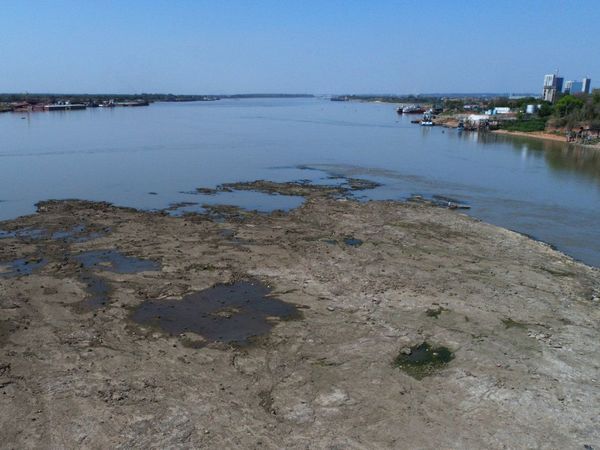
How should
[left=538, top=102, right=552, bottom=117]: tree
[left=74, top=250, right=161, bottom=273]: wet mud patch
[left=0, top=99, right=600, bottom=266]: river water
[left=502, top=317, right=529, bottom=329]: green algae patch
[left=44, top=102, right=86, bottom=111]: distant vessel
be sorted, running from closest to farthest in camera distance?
1. [left=502, top=317, right=529, bottom=329]: green algae patch
2. [left=74, top=250, right=161, bottom=273]: wet mud patch
3. [left=0, top=99, right=600, bottom=266]: river water
4. [left=538, top=102, right=552, bottom=117]: tree
5. [left=44, top=102, right=86, bottom=111]: distant vessel

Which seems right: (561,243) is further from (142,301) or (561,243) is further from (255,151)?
(255,151)

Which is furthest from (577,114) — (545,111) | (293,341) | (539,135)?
(293,341)

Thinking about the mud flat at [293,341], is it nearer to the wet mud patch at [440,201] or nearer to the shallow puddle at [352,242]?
the shallow puddle at [352,242]

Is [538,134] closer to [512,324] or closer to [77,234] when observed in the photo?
[512,324]

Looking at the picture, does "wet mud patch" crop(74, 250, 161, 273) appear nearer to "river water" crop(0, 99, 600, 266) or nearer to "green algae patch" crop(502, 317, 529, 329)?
"river water" crop(0, 99, 600, 266)

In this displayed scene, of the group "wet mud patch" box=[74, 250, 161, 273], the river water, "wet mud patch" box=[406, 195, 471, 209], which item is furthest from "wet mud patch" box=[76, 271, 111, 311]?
"wet mud patch" box=[406, 195, 471, 209]

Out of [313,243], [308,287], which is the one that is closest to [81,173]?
[313,243]

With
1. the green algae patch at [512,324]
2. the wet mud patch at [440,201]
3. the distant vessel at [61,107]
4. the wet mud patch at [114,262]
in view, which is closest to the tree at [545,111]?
the wet mud patch at [440,201]

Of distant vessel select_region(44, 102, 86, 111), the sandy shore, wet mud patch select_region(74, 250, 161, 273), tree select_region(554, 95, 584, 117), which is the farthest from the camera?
distant vessel select_region(44, 102, 86, 111)
